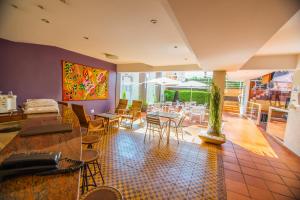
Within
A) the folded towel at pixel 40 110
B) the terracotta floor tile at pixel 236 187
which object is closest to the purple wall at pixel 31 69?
the folded towel at pixel 40 110

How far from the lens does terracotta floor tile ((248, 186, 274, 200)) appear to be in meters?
1.96

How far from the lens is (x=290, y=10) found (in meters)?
1.14

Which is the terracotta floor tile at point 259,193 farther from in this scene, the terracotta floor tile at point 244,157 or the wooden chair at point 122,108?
the wooden chair at point 122,108

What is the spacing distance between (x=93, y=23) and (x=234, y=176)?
3.62m

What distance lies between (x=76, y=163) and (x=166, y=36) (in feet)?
8.66

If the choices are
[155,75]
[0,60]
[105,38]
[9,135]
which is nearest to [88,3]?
[105,38]

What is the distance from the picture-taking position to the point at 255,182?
7.43 ft

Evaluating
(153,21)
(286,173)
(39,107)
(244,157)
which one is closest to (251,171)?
(244,157)

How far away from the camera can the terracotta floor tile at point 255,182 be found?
2.18m

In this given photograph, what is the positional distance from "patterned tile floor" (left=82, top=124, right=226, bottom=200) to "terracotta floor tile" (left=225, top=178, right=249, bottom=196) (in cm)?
8

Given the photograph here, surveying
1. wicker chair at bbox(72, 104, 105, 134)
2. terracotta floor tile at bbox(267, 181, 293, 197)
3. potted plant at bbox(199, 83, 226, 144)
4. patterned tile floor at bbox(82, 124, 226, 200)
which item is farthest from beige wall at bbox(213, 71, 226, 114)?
wicker chair at bbox(72, 104, 105, 134)

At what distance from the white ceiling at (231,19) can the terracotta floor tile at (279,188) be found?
221cm

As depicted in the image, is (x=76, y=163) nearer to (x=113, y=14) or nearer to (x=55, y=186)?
(x=55, y=186)

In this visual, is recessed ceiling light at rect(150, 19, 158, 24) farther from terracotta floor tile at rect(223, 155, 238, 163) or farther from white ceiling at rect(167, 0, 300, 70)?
terracotta floor tile at rect(223, 155, 238, 163)
